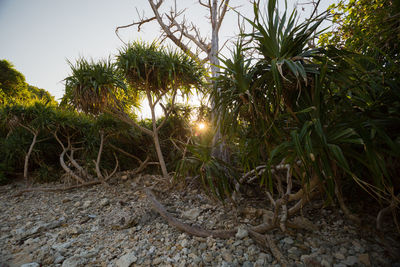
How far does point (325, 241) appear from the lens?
1.92 m

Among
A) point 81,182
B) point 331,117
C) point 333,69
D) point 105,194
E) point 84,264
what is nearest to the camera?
point 333,69

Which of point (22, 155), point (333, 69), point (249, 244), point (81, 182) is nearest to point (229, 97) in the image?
point (333, 69)

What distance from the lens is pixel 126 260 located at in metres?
1.90

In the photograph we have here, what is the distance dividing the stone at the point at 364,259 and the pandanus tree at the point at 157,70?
10.8ft

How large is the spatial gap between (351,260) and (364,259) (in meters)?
0.11

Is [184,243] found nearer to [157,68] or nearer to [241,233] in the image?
[241,233]

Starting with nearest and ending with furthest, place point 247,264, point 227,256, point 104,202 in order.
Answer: point 247,264
point 227,256
point 104,202

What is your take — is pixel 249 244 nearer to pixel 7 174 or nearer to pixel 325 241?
pixel 325 241

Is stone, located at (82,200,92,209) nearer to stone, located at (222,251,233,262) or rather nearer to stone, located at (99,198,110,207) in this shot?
stone, located at (99,198,110,207)

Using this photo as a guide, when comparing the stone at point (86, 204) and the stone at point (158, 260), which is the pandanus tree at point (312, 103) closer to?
the stone at point (158, 260)

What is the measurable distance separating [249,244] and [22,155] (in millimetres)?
6793

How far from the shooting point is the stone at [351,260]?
157cm

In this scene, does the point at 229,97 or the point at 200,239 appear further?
the point at 200,239

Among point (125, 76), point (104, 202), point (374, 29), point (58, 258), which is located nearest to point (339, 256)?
point (374, 29)
